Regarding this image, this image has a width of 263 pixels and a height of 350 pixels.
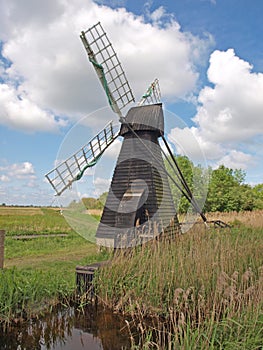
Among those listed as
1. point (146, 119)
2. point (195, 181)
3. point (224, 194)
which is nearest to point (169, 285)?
point (146, 119)

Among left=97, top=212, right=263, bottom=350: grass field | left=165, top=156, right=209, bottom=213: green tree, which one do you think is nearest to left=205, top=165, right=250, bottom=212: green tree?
left=165, top=156, right=209, bottom=213: green tree

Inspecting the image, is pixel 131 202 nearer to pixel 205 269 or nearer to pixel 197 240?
pixel 197 240

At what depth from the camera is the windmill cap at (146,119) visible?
10.1m

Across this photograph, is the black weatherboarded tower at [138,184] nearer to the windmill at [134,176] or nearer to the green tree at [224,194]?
the windmill at [134,176]

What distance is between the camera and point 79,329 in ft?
14.1

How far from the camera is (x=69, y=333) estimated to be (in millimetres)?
4195

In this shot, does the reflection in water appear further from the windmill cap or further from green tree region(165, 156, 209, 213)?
green tree region(165, 156, 209, 213)

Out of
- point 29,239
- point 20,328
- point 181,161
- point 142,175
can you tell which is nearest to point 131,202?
point 142,175

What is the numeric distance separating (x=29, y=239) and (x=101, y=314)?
10.2m

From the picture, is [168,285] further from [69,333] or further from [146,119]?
[146,119]

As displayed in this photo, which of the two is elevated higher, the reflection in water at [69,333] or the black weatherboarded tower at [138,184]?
the black weatherboarded tower at [138,184]

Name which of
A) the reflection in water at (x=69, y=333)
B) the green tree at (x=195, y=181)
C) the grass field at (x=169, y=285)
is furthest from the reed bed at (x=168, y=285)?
the green tree at (x=195, y=181)

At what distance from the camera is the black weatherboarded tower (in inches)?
374

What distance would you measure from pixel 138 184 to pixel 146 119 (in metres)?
2.00
